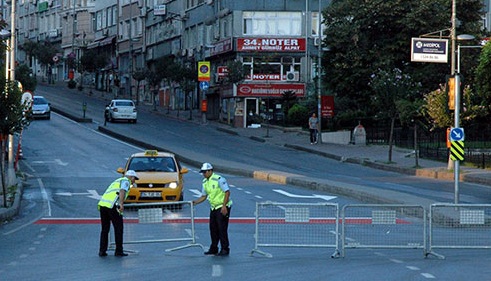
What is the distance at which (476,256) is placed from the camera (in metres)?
19.8

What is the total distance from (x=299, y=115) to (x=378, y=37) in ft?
25.7

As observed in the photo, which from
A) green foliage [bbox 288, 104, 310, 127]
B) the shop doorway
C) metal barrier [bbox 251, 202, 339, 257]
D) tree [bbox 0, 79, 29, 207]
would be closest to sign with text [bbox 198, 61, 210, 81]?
the shop doorway

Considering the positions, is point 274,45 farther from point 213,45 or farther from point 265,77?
point 213,45

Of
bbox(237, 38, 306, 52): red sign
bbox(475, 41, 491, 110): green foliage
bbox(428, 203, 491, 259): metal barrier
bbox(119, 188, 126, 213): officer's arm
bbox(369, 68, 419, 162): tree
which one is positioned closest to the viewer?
bbox(119, 188, 126, 213): officer's arm

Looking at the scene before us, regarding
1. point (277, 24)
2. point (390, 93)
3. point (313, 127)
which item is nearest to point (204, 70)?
point (277, 24)

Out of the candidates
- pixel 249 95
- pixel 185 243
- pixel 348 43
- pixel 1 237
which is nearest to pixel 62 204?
pixel 1 237

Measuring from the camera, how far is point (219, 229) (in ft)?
64.1

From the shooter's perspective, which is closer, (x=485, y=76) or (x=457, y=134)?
(x=457, y=134)

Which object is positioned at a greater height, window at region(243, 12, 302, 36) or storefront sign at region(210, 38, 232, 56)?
window at region(243, 12, 302, 36)

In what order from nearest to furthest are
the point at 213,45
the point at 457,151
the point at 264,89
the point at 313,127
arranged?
1. the point at 457,151
2. the point at 313,127
3. the point at 264,89
4. the point at 213,45

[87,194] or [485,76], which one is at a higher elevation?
[485,76]

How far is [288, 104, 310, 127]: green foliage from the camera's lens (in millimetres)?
74188

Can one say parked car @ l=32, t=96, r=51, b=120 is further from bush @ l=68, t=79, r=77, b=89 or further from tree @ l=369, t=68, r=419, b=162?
bush @ l=68, t=79, r=77, b=89

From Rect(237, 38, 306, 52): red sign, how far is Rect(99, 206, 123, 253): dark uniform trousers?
62066 millimetres
